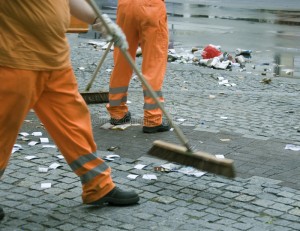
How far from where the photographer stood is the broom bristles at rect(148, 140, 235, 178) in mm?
4574

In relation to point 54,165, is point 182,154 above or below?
above

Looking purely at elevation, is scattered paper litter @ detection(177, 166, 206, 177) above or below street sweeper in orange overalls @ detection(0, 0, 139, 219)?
below

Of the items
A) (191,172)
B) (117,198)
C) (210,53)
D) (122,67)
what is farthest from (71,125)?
(210,53)

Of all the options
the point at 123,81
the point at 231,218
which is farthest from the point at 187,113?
the point at 231,218

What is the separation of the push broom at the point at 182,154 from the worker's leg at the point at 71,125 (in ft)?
1.34

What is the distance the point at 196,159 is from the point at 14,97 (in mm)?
1265

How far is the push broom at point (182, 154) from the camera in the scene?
4562mm

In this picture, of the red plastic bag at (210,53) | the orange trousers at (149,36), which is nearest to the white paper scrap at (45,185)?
the orange trousers at (149,36)

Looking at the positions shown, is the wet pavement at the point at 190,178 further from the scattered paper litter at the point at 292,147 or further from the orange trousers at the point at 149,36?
the orange trousers at the point at 149,36

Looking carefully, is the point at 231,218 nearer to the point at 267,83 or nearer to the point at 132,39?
the point at 132,39

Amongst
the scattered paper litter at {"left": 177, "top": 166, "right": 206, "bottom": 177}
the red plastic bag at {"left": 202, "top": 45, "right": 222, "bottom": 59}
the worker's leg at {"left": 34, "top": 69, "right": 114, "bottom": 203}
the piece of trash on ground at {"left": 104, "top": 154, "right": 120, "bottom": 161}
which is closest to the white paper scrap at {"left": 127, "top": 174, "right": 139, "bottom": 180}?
the scattered paper litter at {"left": 177, "top": 166, "right": 206, "bottom": 177}

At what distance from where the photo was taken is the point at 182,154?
4.80 metres

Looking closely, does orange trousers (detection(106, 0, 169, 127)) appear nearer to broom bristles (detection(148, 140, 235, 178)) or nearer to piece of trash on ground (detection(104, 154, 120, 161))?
piece of trash on ground (detection(104, 154, 120, 161))

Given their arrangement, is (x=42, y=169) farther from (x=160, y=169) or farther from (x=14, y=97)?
(x=14, y=97)
